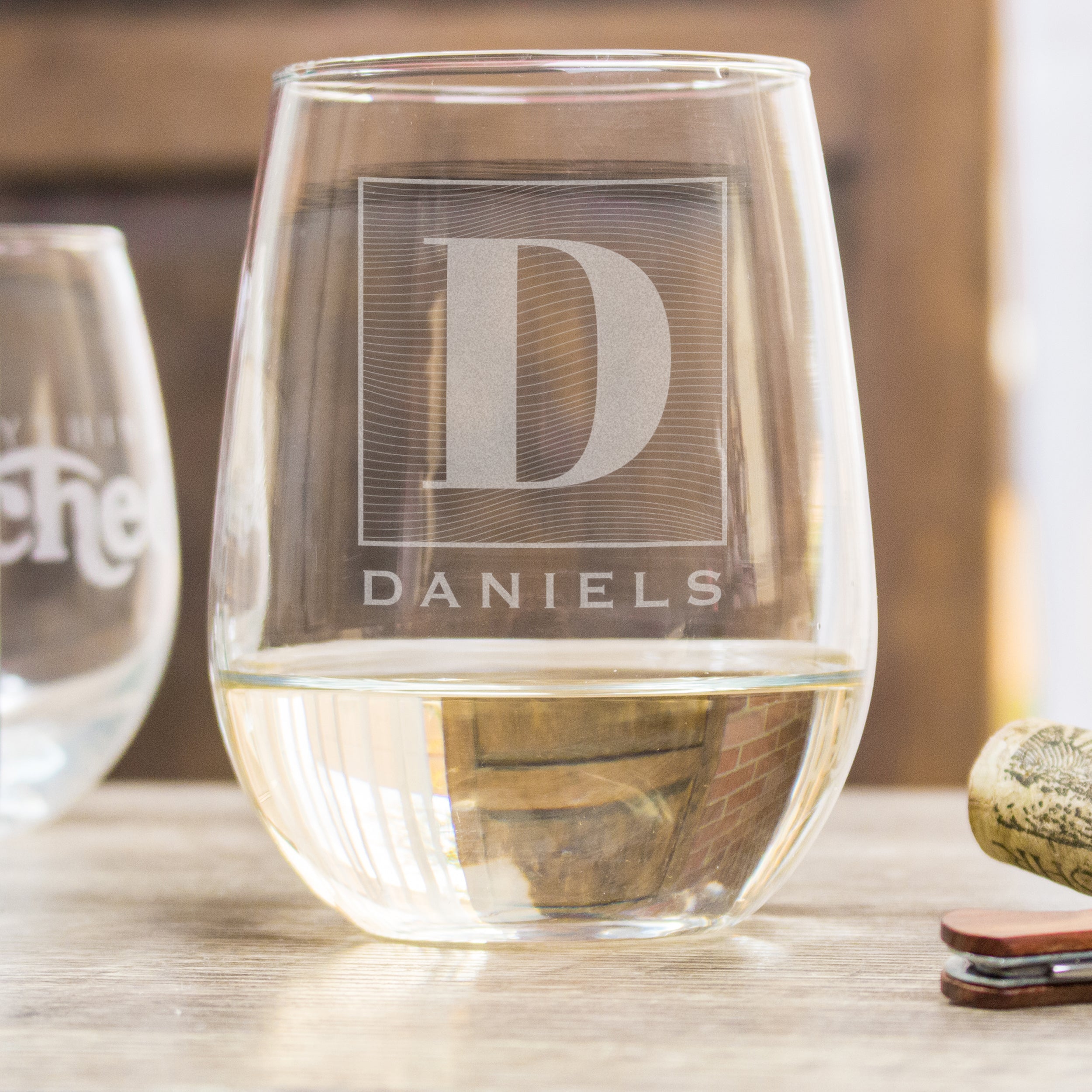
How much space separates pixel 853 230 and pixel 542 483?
862 mm

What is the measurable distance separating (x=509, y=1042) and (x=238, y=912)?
0.15m

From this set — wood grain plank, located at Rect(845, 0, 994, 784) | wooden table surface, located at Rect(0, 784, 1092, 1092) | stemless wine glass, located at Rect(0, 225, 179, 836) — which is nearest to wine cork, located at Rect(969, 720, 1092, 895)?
wooden table surface, located at Rect(0, 784, 1092, 1092)

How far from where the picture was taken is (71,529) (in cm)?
52

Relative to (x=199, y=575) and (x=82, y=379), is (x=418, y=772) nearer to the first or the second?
(x=82, y=379)

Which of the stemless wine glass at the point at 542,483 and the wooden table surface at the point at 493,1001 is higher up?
the stemless wine glass at the point at 542,483

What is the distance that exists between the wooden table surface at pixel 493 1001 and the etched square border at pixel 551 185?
0.10m

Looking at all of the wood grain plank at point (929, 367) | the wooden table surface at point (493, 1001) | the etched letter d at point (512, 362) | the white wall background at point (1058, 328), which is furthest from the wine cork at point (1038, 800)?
the white wall background at point (1058, 328)

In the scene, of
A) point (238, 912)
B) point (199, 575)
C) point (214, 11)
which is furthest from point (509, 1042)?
point (214, 11)

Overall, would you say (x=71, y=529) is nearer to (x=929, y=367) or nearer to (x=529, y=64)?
(x=529, y=64)

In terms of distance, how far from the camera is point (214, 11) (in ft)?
3.81

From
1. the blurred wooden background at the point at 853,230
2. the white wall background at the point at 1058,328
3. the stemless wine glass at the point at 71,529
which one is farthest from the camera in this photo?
the white wall background at the point at 1058,328

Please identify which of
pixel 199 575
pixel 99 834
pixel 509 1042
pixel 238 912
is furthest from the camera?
pixel 199 575

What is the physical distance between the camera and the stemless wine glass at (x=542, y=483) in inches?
→ 13.5

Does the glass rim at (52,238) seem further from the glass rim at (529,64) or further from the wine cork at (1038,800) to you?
the wine cork at (1038,800)
